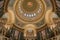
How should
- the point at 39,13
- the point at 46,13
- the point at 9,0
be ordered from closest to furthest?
1. the point at 9,0
2. the point at 46,13
3. the point at 39,13

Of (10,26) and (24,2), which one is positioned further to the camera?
(24,2)

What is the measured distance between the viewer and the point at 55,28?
1705cm

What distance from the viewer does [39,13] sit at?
63.2 ft

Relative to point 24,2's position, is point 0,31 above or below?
below

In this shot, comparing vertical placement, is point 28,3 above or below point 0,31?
above

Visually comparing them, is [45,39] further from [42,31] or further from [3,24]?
[3,24]

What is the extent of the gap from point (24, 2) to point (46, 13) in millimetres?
2900

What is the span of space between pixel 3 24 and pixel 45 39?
378 cm

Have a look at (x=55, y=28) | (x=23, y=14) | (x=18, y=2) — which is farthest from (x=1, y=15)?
(x=55, y=28)

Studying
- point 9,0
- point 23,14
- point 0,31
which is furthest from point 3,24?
point 23,14

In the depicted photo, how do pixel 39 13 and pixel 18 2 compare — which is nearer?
pixel 18 2

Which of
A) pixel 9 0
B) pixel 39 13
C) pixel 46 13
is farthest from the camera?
pixel 39 13

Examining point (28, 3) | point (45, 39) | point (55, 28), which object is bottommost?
point (45, 39)

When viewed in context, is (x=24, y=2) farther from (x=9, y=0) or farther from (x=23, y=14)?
(x=9, y=0)
